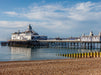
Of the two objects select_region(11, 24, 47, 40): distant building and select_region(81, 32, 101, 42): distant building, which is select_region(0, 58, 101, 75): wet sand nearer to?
select_region(81, 32, 101, 42): distant building

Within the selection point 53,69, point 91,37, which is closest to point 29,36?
point 91,37

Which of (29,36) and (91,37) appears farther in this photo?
(29,36)

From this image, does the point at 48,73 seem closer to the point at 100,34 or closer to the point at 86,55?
the point at 86,55

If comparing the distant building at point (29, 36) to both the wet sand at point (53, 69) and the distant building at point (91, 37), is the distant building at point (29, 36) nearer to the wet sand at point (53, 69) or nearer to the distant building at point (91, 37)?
the distant building at point (91, 37)

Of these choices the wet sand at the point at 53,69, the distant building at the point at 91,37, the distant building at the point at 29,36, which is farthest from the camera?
the distant building at the point at 29,36

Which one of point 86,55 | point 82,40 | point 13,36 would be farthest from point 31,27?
point 86,55

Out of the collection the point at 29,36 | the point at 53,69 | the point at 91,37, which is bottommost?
the point at 53,69

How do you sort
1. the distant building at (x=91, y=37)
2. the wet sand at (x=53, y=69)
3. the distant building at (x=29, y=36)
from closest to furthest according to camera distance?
the wet sand at (x=53, y=69) → the distant building at (x=91, y=37) → the distant building at (x=29, y=36)

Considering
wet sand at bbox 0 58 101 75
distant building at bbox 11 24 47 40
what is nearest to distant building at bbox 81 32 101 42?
distant building at bbox 11 24 47 40

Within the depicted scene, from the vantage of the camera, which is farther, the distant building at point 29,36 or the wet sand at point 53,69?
the distant building at point 29,36

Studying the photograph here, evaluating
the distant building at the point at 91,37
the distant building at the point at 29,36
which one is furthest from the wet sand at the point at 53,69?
the distant building at the point at 29,36

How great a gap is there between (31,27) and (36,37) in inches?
614

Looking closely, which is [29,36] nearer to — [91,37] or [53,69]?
[91,37]

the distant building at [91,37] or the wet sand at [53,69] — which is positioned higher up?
the distant building at [91,37]
